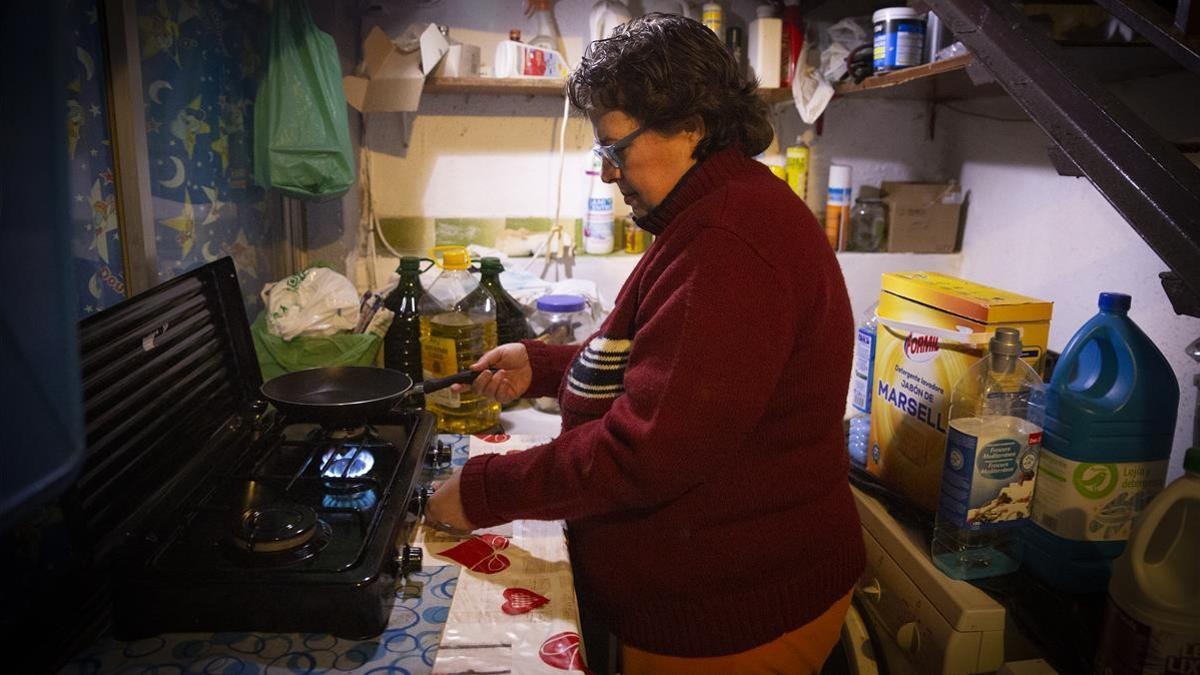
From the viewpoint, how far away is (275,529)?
3.09 ft

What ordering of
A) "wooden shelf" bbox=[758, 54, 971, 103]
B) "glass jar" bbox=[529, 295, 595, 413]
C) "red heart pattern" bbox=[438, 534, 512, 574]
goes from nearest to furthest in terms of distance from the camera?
"red heart pattern" bbox=[438, 534, 512, 574] < "wooden shelf" bbox=[758, 54, 971, 103] < "glass jar" bbox=[529, 295, 595, 413]

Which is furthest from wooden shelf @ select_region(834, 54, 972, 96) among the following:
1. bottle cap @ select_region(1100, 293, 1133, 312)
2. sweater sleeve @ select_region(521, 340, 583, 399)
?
sweater sleeve @ select_region(521, 340, 583, 399)

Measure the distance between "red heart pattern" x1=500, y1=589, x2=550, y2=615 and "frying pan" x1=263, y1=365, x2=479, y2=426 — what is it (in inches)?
15.2

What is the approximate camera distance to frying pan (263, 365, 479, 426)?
1.20 metres

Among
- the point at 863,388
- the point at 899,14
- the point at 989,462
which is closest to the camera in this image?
the point at 989,462

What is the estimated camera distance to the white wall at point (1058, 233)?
1752 millimetres

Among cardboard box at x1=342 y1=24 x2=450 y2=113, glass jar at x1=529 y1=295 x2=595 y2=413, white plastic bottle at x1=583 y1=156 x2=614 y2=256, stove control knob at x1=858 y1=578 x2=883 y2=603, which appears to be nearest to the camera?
stove control knob at x1=858 y1=578 x2=883 y2=603

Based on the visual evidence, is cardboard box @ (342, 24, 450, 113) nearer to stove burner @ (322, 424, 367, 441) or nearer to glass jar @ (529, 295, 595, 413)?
glass jar @ (529, 295, 595, 413)

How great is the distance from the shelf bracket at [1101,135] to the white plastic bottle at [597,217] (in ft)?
4.03

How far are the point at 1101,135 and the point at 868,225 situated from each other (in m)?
1.59

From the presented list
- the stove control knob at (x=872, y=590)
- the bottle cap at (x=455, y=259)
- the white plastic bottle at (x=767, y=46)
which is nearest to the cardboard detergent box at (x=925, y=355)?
the stove control knob at (x=872, y=590)

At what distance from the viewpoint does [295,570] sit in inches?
35.5

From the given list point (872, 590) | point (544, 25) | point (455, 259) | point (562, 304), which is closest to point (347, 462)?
point (455, 259)

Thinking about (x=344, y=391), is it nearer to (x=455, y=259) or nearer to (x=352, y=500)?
(x=352, y=500)
